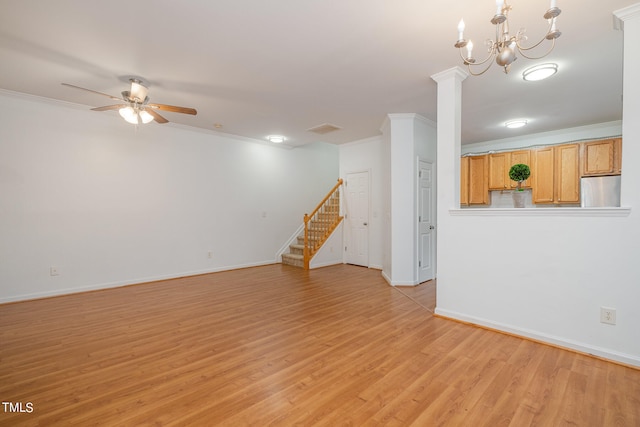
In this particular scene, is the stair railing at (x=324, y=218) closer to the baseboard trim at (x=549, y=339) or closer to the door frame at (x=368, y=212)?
the door frame at (x=368, y=212)

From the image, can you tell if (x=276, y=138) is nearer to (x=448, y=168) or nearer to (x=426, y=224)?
(x=426, y=224)

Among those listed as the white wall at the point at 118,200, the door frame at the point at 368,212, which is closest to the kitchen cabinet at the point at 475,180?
the door frame at the point at 368,212

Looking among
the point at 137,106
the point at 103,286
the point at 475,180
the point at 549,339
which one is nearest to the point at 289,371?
the point at 549,339

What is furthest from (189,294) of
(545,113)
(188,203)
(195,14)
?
(545,113)

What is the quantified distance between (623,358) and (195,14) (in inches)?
172

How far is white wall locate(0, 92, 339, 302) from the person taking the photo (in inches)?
153

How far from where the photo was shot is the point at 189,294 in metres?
4.24

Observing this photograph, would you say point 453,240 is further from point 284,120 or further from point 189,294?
point 189,294

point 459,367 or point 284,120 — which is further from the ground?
point 284,120

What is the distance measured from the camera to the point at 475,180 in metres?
6.25

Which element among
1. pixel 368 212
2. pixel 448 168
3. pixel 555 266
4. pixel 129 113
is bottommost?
pixel 555 266

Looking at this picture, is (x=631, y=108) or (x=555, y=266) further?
(x=555, y=266)

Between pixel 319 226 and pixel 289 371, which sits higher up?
pixel 319 226

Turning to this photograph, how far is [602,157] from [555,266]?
3801 mm
